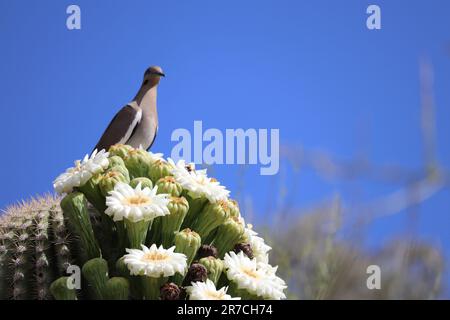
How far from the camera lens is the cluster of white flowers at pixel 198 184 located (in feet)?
11.5

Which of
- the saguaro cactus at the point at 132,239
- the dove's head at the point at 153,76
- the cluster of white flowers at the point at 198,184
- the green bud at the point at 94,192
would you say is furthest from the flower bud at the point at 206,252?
the dove's head at the point at 153,76

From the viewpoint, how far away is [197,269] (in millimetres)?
3238

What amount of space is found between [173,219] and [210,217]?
25 cm

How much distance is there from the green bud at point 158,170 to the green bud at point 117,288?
0.69 metres

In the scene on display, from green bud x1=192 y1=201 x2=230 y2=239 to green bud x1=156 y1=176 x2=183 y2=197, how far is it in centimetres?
17

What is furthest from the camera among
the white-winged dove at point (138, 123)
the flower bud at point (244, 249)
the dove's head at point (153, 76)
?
the dove's head at point (153, 76)

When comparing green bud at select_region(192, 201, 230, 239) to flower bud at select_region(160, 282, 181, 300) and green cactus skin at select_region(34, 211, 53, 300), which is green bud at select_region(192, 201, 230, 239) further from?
green cactus skin at select_region(34, 211, 53, 300)

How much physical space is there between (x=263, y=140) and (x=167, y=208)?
5.50ft

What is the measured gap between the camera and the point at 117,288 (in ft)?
10.3

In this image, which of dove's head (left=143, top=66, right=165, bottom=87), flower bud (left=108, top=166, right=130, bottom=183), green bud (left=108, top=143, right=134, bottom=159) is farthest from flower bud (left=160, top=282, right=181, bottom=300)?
dove's head (left=143, top=66, right=165, bottom=87)

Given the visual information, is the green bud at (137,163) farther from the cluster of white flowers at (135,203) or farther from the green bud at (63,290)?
the green bud at (63,290)

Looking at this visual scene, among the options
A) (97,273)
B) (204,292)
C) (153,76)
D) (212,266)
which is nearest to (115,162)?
(97,273)

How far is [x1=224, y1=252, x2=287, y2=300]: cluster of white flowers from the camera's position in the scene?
330cm
